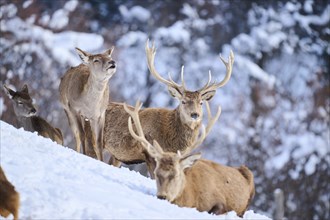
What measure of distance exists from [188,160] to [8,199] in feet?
9.36

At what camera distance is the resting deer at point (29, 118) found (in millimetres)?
16609

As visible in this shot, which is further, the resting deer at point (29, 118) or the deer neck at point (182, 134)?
the resting deer at point (29, 118)

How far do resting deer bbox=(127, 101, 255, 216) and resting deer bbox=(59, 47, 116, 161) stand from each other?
2449mm

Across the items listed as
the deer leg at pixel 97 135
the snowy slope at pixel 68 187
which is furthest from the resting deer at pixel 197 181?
the deer leg at pixel 97 135

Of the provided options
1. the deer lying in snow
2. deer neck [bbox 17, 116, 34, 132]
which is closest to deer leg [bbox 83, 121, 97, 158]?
deer neck [bbox 17, 116, 34, 132]

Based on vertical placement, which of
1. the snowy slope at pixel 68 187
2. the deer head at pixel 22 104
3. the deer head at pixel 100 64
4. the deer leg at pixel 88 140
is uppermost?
the snowy slope at pixel 68 187

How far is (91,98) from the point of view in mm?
15531

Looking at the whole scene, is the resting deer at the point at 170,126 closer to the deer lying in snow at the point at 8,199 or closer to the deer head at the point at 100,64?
the deer head at the point at 100,64

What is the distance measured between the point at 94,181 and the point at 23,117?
6409 mm

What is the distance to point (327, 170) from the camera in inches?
1602

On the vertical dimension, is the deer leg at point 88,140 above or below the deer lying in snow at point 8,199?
below

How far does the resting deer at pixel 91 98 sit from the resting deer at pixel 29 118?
72 cm

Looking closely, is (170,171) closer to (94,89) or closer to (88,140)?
(94,89)

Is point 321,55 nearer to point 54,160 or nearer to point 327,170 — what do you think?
point 327,170
